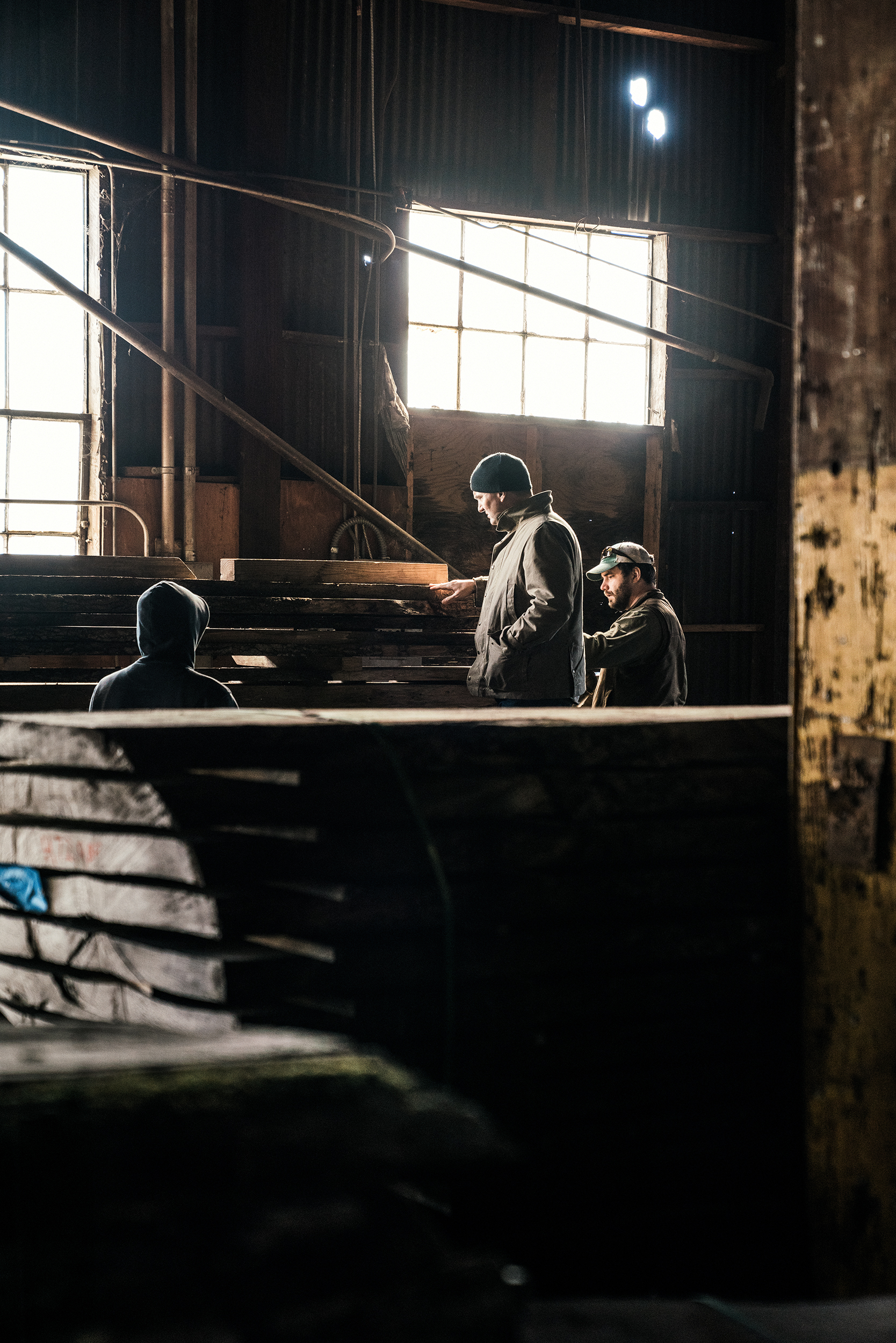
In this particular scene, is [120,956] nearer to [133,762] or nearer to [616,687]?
[133,762]

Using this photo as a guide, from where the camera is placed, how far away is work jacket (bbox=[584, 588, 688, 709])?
17.5 feet

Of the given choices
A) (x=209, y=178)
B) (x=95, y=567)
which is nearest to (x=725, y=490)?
(x=209, y=178)

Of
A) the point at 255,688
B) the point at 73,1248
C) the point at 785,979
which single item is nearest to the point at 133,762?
the point at 73,1248

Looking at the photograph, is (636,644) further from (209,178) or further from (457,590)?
(209,178)

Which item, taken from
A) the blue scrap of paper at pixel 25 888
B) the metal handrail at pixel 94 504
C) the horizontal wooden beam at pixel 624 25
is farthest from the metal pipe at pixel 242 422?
the blue scrap of paper at pixel 25 888

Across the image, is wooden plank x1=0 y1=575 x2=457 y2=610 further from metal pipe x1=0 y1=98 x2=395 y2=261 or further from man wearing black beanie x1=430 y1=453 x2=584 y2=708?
metal pipe x1=0 y1=98 x2=395 y2=261

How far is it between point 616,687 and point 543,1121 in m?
3.62

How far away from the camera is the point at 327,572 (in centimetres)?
666

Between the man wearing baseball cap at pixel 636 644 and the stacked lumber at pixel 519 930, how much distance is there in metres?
3.09

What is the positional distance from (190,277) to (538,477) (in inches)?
134

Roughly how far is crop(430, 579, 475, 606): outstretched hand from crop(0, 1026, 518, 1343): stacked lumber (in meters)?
5.05

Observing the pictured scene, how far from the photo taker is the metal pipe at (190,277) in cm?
866

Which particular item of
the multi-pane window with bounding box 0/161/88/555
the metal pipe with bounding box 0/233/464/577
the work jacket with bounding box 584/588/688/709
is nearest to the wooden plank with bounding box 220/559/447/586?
the metal pipe with bounding box 0/233/464/577

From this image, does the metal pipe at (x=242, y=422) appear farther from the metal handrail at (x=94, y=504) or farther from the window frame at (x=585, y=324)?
the window frame at (x=585, y=324)
